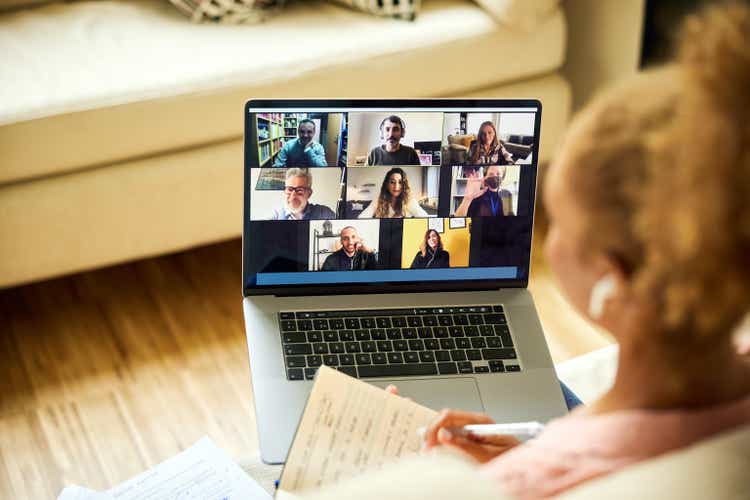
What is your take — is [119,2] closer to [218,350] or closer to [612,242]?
[218,350]

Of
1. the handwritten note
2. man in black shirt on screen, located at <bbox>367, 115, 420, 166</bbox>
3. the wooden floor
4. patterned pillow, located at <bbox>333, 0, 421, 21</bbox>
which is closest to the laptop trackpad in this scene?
the handwritten note

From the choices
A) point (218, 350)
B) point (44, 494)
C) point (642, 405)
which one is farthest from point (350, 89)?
point (642, 405)

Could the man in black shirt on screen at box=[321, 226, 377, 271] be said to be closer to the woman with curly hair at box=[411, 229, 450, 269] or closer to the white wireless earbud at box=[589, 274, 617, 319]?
the woman with curly hair at box=[411, 229, 450, 269]

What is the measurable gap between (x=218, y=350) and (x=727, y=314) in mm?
1459

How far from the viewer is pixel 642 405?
27.4 inches

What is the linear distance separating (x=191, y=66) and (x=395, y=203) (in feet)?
2.79

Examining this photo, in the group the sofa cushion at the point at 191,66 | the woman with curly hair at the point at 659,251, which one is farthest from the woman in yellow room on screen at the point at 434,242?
the sofa cushion at the point at 191,66

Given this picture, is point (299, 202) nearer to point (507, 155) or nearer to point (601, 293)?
point (507, 155)

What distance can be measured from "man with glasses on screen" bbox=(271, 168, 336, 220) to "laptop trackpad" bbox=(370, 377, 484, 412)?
0.69 ft

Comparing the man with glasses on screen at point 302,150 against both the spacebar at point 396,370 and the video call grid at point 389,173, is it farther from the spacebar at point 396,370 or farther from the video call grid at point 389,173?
the spacebar at point 396,370

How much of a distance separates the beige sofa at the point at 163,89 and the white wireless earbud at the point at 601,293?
1.28 m

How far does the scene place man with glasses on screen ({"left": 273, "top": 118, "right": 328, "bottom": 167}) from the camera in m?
1.15

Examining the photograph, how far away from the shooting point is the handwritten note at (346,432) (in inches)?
36.8

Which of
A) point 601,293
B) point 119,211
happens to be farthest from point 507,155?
point 119,211
